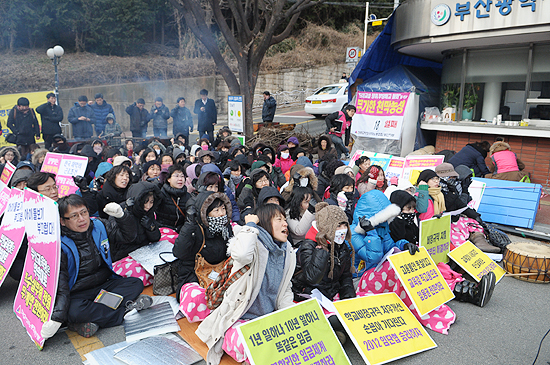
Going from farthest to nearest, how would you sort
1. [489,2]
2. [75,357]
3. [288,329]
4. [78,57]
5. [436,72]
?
1. [78,57]
2. [436,72]
3. [489,2]
4. [75,357]
5. [288,329]

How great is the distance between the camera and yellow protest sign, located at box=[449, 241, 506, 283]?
17.1ft

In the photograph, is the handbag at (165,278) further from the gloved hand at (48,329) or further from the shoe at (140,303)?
the gloved hand at (48,329)

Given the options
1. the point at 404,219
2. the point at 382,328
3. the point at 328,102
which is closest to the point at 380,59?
the point at 328,102

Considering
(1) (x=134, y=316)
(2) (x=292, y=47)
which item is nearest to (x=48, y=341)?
(1) (x=134, y=316)

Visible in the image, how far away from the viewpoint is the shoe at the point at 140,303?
4.26m

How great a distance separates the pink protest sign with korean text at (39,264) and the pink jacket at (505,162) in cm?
786

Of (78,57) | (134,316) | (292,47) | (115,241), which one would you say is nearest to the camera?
(134,316)

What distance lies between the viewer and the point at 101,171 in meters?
7.56

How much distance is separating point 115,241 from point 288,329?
103 inches

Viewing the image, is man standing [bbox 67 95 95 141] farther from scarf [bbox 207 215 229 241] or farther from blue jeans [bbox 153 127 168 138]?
scarf [bbox 207 215 229 241]

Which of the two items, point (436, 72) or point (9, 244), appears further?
point (436, 72)

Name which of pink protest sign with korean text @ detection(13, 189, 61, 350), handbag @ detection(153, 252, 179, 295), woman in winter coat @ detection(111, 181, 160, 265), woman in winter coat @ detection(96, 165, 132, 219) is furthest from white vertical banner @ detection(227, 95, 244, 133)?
pink protest sign with korean text @ detection(13, 189, 61, 350)

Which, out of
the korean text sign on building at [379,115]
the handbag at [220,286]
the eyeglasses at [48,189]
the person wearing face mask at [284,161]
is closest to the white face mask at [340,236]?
the handbag at [220,286]

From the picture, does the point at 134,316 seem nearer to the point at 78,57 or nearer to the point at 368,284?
the point at 368,284
